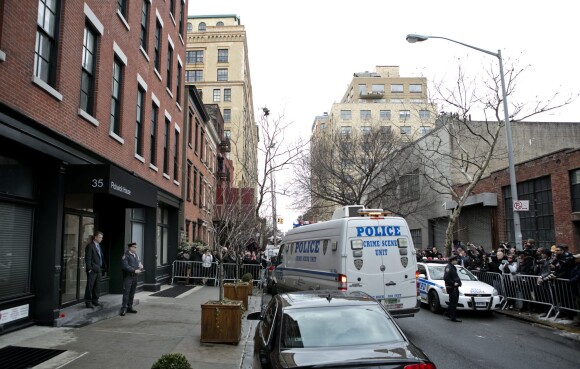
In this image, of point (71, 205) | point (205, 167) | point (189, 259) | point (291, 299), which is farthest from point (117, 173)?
point (205, 167)

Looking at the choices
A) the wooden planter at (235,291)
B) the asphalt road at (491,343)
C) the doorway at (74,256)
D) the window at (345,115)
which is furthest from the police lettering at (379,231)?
the window at (345,115)

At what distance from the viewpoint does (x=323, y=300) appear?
532 cm

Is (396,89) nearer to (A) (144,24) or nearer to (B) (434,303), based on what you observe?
(A) (144,24)

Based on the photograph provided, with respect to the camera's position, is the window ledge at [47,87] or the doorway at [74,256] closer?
the window ledge at [47,87]

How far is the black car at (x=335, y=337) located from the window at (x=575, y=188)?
1815 centimetres

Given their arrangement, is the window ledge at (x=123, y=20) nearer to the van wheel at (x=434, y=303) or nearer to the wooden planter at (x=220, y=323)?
the wooden planter at (x=220, y=323)

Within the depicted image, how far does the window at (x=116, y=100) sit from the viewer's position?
13672 mm

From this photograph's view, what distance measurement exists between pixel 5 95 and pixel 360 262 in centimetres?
775

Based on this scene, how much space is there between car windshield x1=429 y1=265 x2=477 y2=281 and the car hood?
10.7m

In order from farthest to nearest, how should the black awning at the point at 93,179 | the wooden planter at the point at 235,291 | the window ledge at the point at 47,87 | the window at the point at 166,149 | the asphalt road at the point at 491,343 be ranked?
the window at the point at 166,149, the wooden planter at the point at 235,291, the black awning at the point at 93,179, the window ledge at the point at 47,87, the asphalt road at the point at 491,343

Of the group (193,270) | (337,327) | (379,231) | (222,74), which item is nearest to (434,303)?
(379,231)

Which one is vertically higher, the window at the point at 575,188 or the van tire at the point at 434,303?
the window at the point at 575,188

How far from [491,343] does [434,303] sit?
4.48m

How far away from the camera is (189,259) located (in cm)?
2120
